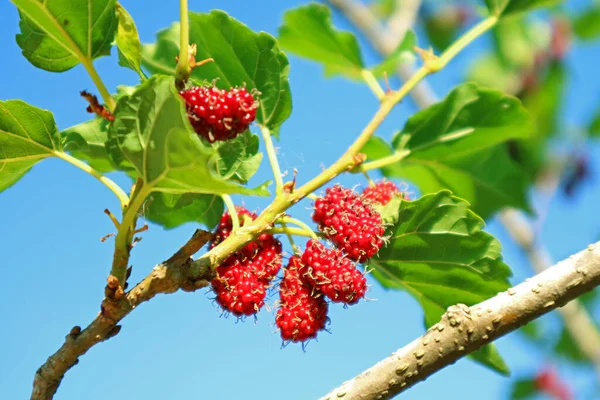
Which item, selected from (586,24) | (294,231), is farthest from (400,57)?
(586,24)

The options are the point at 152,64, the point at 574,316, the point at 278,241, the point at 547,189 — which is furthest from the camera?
the point at 547,189

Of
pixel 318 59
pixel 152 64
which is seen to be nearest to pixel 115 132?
pixel 152 64

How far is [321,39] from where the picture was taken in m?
1.94

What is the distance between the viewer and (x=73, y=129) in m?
1.37

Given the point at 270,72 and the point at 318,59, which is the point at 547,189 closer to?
the point at 318,59

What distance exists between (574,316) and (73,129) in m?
2.44

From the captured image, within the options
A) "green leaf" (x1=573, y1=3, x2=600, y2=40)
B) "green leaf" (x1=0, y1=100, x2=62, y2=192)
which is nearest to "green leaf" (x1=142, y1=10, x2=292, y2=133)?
"green leaf" (x1=0, y1=100, x2=62, y2=192)

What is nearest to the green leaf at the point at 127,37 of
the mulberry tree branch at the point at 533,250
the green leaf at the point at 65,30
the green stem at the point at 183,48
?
the green leaf at the point at 65,30

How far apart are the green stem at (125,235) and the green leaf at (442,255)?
0.51 meters

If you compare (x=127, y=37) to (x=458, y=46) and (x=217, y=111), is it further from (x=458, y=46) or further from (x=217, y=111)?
(x=458, y=46)

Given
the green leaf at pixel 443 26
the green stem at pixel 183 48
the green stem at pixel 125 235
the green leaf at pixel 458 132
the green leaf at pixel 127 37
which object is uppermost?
the green leaf at pixel 443 26

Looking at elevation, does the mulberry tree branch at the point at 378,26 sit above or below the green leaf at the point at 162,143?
above

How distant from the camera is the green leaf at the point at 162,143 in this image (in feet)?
3.20

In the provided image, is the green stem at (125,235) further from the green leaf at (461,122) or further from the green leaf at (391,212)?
the green leaf at (461,122)
